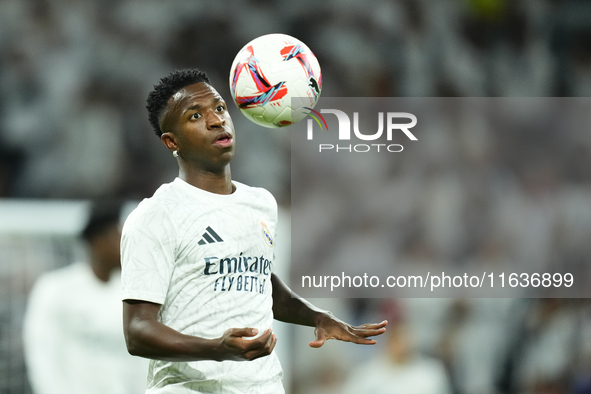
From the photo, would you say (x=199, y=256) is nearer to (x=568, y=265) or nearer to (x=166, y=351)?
(x=166, y=351)

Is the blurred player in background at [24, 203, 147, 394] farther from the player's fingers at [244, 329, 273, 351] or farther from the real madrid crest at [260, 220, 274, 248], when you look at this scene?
the player's fingers at [244, 329, 273, 351]

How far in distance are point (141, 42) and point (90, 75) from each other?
0.49 m

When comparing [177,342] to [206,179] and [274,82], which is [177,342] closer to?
[206,179]

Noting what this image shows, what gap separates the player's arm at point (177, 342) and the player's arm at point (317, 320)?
1.52 ft

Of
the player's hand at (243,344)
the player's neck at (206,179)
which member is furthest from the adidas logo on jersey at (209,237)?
the player's hand at (243,344)

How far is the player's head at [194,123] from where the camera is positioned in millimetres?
2352

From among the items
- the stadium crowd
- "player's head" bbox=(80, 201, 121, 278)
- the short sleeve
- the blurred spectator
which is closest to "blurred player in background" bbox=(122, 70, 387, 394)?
the short sleeve

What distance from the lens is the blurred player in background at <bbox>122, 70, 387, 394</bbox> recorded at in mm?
2078

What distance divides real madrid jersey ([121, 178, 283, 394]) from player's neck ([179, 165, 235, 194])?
37 mm

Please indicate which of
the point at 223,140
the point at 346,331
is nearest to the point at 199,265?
the point at 223,140

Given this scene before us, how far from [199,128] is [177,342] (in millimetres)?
787

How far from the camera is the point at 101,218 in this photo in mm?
4922

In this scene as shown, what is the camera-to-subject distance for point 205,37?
214 inches

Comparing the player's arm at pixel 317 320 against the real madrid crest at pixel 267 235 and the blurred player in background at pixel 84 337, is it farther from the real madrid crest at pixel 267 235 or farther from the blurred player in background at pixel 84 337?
Answer: the blurred player in background at pixel 84 337
